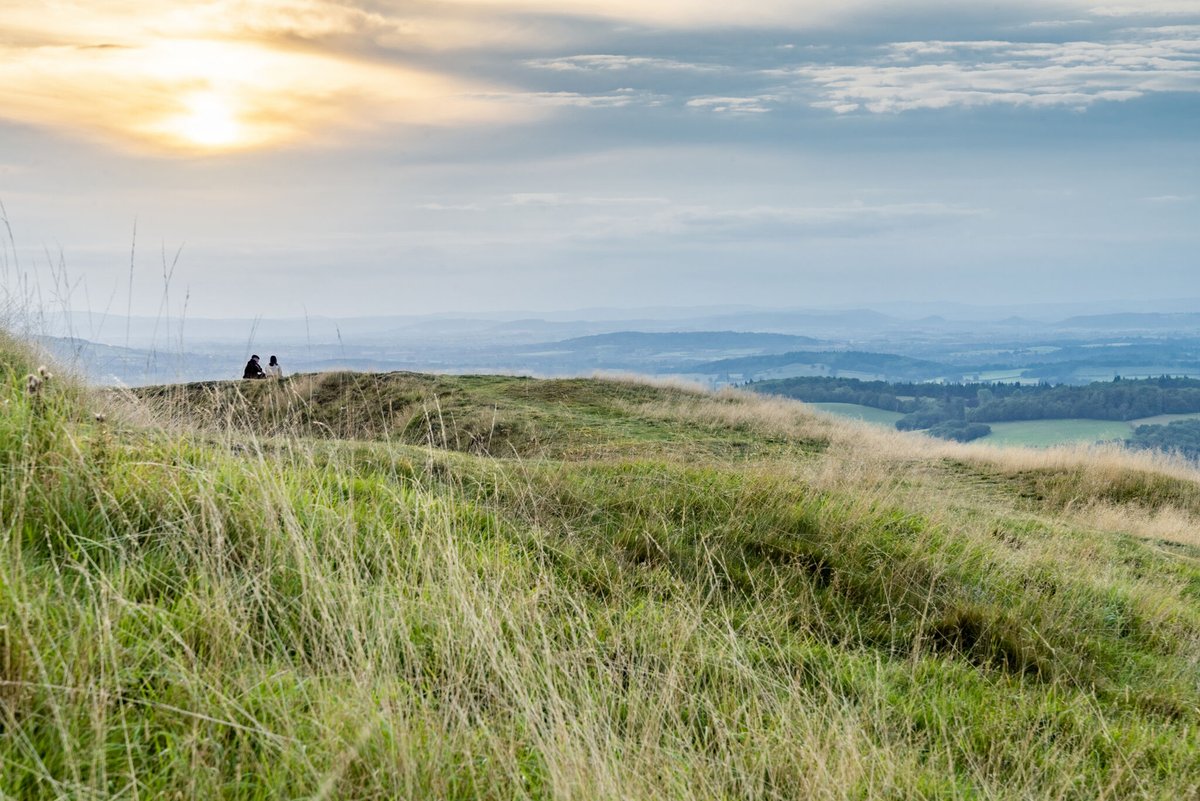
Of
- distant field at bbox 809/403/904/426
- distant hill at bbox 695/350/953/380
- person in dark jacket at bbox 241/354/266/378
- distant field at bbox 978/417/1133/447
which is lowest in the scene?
distant field at bbox 978/417/1133/447


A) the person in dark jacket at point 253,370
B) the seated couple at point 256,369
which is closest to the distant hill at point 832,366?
the seated couple at point 256,369

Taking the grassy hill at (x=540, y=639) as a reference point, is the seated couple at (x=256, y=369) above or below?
above

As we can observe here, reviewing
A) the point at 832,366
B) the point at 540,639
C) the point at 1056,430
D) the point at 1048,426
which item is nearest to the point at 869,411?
the point at 1048,426

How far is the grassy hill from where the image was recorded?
3379mm

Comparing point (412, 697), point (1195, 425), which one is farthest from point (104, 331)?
point (1195, 425)

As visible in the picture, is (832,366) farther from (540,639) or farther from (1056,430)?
(540,639)

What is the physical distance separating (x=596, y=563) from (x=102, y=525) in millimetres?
3326

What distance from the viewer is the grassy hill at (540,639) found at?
11.1 feet

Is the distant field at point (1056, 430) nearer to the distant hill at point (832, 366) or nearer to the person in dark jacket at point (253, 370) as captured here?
the person in dark jacket at point (253, 370)

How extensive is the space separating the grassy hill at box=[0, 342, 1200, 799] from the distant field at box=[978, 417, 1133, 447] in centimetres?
7557

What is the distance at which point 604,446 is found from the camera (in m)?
14.5

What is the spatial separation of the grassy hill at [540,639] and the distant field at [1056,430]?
2975 inches

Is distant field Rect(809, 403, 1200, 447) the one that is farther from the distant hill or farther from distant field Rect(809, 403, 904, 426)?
the distant hill

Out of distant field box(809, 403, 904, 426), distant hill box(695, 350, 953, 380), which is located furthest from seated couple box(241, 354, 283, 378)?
distant hill box(695, 350, 953, 380)
